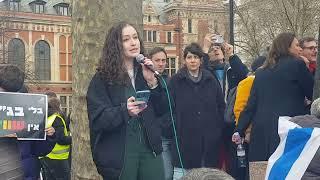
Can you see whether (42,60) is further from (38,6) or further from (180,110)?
(180,110)

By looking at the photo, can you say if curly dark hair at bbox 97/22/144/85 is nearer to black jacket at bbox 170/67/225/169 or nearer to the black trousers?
black jacket at bbox 170/67/225/169

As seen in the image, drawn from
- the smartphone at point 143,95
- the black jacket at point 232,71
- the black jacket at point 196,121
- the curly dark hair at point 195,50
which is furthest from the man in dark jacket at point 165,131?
the smartphone at point 143,95

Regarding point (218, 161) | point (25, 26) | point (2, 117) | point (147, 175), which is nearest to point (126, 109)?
point (147, 175)

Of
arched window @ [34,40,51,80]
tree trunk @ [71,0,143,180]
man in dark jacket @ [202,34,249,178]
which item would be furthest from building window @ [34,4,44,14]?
tree trunk @ [71,0,143,180]

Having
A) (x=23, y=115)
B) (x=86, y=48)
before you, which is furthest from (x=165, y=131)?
(x=23, y=115)

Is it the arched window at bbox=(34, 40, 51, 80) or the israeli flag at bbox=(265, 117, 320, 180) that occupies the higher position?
the arched window at bbox=(34, 40, 51, 80)

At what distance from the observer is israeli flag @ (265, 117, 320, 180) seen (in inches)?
118

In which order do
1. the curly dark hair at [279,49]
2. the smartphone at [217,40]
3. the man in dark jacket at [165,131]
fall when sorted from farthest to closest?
the smartphone at [217,40]
the curly dark hair at [279,49]
the man in dark jacket at [165,131]

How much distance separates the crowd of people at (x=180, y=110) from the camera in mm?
4016

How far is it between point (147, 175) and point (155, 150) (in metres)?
0.20

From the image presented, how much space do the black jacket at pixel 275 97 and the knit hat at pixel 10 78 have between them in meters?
2.38

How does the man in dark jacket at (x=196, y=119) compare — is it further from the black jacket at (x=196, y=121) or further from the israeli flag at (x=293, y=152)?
the israeli flag at (x=293, y=152)

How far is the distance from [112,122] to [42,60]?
57.2 metres

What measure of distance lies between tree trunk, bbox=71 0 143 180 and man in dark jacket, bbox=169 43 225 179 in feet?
2.94
